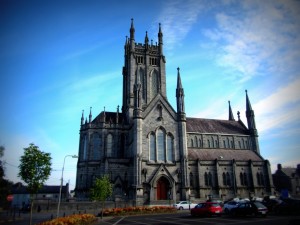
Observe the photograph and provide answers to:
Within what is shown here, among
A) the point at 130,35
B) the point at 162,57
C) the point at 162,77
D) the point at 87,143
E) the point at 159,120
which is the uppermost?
the point at 130,35

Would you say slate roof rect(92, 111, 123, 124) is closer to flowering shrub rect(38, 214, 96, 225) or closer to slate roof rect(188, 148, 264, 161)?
slate roof rect(188, 148, 264, 161)

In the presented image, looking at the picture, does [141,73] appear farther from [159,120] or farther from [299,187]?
[299,187]

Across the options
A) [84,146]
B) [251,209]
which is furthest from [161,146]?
[251,209]

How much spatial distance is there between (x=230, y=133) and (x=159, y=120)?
80.1 ft

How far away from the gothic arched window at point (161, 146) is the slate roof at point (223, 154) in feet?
25.7

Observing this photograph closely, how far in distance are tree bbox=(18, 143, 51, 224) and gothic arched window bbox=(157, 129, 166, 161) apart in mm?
27189

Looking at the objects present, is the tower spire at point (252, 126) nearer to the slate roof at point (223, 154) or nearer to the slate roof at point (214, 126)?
the slate roof at point (214, 126)

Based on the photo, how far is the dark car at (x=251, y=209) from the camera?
2212 centimetres

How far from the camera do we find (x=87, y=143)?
51.4 metres

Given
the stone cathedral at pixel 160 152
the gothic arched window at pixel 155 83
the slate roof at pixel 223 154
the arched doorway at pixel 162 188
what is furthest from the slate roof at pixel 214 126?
the arched doorway at pixel 162 188

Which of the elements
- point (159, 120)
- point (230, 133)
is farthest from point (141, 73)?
point (230, 133)

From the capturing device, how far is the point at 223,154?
5691 cm

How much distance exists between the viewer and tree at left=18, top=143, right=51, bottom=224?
21531mm

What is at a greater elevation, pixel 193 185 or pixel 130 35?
pixel 130 35
